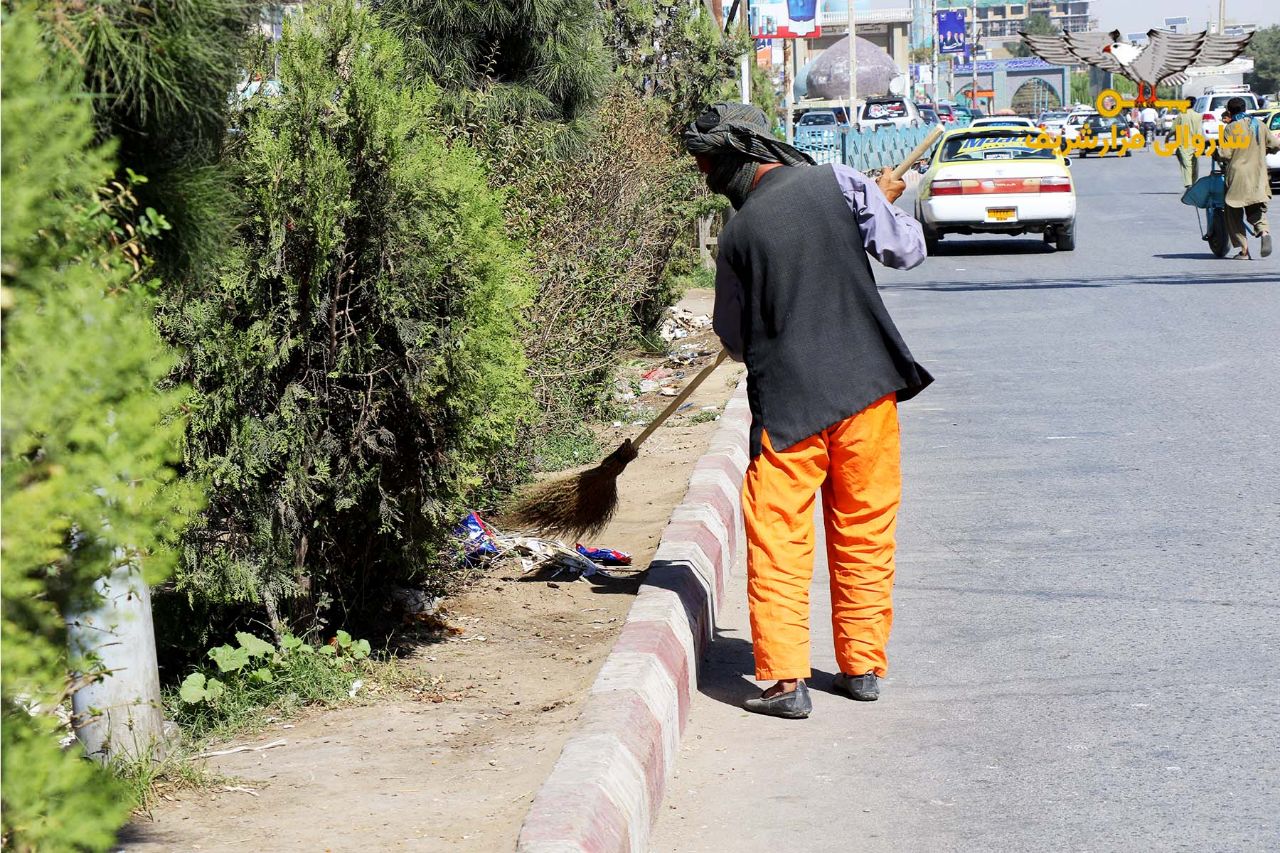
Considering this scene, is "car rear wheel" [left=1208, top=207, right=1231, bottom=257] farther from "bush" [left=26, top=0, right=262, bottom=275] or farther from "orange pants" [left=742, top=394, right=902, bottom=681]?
"bush" [left=26, top=0, right=262, bottom=275]

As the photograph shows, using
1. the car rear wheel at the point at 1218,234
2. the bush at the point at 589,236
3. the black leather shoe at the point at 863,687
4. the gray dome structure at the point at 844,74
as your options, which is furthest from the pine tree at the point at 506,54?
the gray dome structure at the point at 844,74

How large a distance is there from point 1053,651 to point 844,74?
244 feet

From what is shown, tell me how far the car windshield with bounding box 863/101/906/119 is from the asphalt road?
39.1 metres

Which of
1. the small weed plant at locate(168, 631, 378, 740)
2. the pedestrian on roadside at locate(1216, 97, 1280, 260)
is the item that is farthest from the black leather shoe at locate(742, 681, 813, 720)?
the pedestrian on roadside at locate(1216, 97, 1280, 260)

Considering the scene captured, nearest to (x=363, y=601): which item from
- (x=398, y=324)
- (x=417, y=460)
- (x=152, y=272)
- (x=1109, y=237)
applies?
(x=417, y=460)

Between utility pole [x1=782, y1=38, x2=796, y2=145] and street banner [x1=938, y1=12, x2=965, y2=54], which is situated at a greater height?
street banner [x1=938, y1=12, x2=965, y2=54]

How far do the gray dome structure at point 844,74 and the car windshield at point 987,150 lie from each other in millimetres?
55705

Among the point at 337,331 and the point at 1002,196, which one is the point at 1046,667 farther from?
the point at 1002,196

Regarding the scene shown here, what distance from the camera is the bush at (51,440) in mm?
1860

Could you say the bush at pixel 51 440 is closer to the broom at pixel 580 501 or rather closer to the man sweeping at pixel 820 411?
the man sweeping at pixel 820 411

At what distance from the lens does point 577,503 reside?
6.07 metres

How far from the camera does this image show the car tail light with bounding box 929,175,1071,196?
19438 mm

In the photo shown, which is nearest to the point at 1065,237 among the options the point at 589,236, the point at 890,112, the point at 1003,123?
the point at 589,236

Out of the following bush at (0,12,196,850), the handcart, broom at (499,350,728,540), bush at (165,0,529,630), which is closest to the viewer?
bush at (0,12,196,850)
